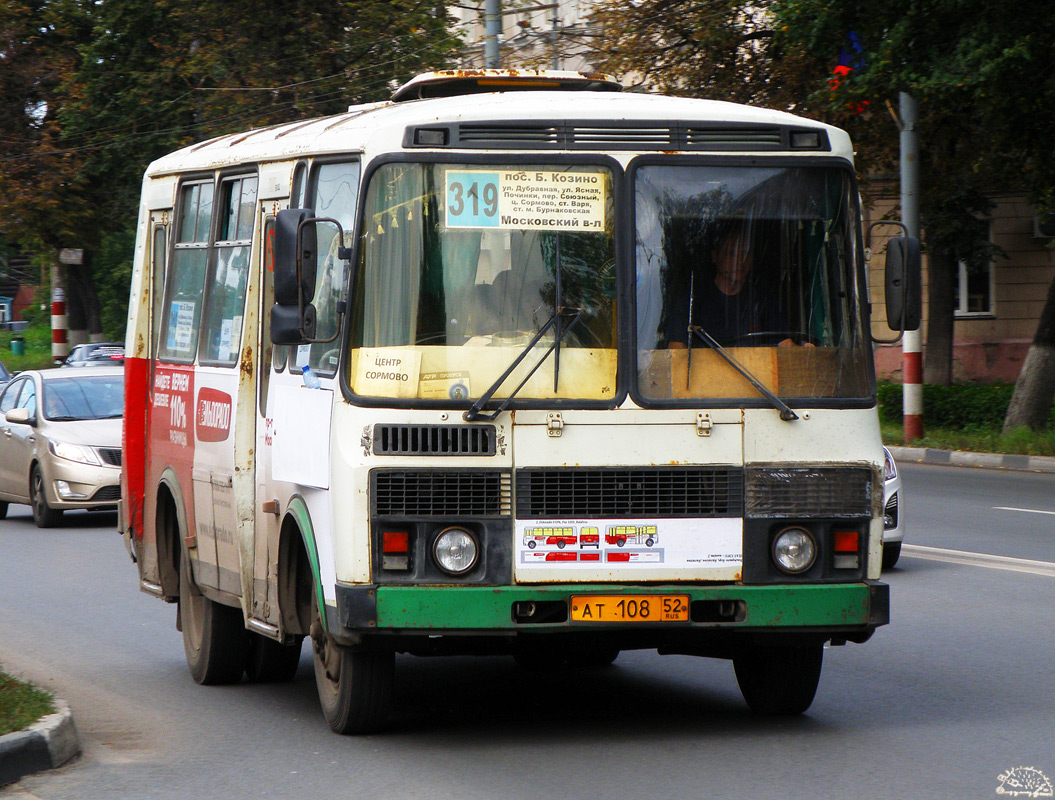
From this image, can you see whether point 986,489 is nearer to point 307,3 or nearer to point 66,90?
point 307,3

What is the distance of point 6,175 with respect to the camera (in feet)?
143

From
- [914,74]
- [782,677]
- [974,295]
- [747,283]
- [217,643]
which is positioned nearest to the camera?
[747,283]

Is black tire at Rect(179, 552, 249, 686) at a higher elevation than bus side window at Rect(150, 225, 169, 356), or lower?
lower

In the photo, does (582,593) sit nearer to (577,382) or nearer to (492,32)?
(577,382)

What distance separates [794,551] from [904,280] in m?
1.29

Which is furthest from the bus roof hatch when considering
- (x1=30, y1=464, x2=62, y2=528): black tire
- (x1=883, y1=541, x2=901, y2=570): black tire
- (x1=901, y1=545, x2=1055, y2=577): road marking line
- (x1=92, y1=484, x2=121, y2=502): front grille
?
(x1=30, y1=464, x2=62, y2=528): black tire

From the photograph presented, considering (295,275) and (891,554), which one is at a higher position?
(295,275)

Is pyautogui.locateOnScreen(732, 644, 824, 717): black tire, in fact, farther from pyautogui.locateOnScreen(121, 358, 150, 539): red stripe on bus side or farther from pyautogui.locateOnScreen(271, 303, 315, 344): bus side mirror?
pyautogui.locateOnScreen(121, 358, 150, 539): red stripe on bus side

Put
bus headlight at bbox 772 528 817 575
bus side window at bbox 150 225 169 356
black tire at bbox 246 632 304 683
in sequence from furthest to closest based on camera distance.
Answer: bus side window at bbox 150 225 169 356
black tire at bbox 246 632 304 683
bus headlight at bbox 772 528 817 575

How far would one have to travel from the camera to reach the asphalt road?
6.29 meters

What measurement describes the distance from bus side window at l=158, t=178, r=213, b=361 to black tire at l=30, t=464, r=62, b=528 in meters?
8.54

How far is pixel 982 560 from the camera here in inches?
508

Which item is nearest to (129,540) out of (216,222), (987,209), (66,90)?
(216,222)

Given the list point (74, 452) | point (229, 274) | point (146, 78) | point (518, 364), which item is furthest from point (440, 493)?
point (146, 78)
